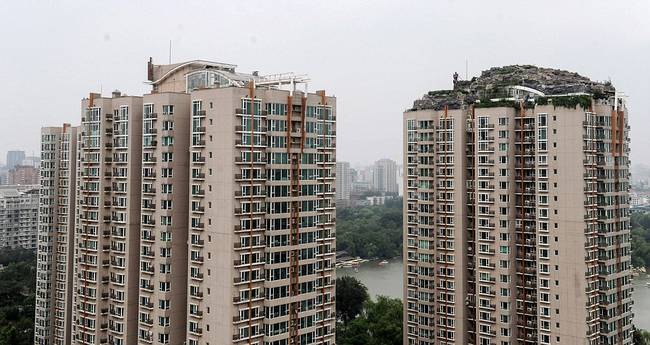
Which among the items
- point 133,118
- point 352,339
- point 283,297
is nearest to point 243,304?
point 283,297

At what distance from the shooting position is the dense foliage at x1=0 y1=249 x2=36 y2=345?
51.6 ft

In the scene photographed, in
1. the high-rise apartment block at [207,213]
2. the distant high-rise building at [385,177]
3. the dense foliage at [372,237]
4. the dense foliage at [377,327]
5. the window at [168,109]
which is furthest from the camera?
the distant high-rise building at [385,177]

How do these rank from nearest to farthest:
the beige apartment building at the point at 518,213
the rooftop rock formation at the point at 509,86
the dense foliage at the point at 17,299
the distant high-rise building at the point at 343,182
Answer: the beige apartment building at the point at 518,213 < the rooftop rock formation at the point at 509,86 < the dense foliage at the point at 17,299 < the distant high-rise building at the point at 343,182

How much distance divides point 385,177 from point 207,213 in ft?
201

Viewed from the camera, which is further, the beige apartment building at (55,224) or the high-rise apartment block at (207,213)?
the beige apartment building at (55,224)

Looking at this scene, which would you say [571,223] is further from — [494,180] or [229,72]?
[229,72]

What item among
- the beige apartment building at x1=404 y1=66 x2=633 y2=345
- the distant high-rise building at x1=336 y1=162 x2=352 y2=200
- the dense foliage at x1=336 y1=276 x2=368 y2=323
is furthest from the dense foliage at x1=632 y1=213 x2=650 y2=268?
the distant high-rise building at x1=336 y1=162 x2=352 y2=200

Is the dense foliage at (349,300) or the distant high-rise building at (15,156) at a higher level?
the distant high-rise building at (15,156)

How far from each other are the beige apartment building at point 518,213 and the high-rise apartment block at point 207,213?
3146mm

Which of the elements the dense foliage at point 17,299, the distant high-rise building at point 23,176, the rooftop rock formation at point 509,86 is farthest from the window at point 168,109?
the distant high-rise building at point 23,176

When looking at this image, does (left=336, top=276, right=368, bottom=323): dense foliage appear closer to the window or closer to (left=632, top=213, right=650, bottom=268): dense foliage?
the window

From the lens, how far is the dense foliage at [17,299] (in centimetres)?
1573

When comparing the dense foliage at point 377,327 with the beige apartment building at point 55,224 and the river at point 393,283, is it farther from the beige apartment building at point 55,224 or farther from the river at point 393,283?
the beige apartment building at point 55,224

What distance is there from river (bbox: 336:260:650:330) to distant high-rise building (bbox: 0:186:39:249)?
16.5 meters
